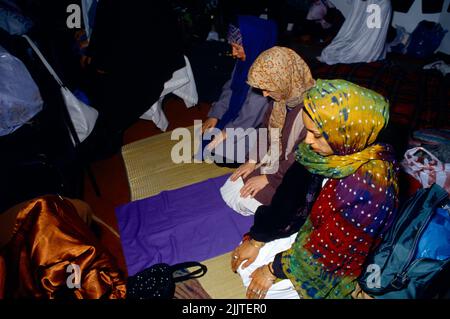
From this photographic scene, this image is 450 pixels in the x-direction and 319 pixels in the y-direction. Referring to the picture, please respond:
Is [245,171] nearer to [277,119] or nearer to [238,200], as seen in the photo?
[238,200]

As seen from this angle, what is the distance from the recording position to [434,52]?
14.3ft

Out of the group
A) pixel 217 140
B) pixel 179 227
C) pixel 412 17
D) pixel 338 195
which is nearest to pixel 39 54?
pixel 217 140

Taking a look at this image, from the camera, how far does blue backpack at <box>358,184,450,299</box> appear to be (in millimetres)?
1150

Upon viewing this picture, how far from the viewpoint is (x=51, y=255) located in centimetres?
133

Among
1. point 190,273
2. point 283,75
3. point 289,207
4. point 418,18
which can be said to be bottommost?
point 190,273

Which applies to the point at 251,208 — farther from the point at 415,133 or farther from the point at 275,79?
the point at 415,133

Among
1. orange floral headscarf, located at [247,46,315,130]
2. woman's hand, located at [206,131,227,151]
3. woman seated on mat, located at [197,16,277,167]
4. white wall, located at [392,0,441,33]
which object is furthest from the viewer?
white wall, located at [392,0,441,33]

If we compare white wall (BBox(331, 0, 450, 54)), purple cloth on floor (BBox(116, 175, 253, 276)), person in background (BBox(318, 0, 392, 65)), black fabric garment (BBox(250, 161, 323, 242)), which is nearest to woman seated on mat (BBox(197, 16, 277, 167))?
purple cloth on floor (BBox(116, 175, 253, 276))

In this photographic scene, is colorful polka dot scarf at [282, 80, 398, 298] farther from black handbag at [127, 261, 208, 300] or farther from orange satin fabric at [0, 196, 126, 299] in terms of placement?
orange satin fabric at [0, 196, 126, 299]

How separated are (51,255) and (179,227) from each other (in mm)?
1067

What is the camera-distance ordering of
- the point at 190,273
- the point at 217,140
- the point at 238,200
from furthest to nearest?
the point at 217,140 < the point at 238,200 < the point at 190,273

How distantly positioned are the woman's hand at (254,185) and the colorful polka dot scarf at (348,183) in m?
0.64

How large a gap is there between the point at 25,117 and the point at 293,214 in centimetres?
195

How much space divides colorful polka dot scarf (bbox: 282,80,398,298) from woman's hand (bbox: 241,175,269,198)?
2.11 feet
